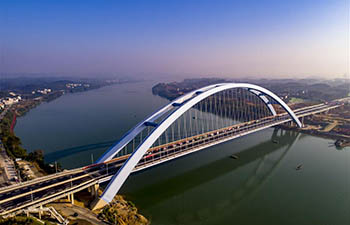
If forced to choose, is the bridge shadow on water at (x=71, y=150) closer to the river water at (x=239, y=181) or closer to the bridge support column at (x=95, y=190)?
the river water at (x=239, y=181)

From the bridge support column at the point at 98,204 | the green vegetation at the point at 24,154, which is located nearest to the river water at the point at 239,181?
the green vegetation at the point at 24,154

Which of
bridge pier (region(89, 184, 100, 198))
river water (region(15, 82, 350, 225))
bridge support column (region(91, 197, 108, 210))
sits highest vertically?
bridge pier (region(89, 184, 100, 198))

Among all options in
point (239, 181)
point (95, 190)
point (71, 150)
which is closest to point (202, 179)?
point (239, 181)

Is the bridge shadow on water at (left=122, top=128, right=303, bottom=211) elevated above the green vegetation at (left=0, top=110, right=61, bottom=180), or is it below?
below

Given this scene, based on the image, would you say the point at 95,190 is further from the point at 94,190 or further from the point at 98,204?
the point at 98,204

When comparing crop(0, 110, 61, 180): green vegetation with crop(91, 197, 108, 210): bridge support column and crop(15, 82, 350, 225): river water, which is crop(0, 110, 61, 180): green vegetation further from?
crop(91, 197, 108, 210): bridge support column

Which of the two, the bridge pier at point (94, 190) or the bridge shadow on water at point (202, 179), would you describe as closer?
the bridge pier at point (94, 190)

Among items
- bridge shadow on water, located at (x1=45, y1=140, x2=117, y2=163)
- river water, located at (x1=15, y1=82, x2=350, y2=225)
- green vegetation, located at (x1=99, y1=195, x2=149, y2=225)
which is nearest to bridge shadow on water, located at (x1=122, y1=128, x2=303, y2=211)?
river water, located at (x1=15, y1=82, x2=350, y2=225)

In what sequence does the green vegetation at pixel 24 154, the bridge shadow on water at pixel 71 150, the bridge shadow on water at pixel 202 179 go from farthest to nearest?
the bridge shadow on water at pixel 71 150, the green vegetation at pixel 24 154, the bridge shadow on water at pixel 202 179
